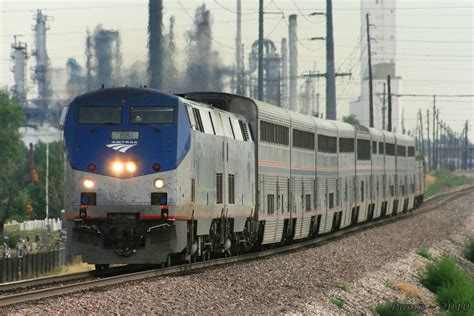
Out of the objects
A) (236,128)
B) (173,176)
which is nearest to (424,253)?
(236,128)

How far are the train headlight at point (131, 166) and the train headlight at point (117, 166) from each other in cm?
12

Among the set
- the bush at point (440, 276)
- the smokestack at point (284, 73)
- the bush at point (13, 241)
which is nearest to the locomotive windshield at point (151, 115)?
the bush at point (440, 276)

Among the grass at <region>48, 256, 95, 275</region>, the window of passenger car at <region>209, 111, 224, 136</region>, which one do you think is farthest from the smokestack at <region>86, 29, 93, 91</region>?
the window of passenger car at <region>209, 111, 224, 136</region>

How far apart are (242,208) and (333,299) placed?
7.50 metres

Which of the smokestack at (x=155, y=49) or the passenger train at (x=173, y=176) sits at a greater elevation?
the smokestack at (x=155, y=49)

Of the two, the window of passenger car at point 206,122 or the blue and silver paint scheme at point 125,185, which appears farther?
the window of passenger car at point 206,122

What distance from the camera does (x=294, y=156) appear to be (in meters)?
34.2

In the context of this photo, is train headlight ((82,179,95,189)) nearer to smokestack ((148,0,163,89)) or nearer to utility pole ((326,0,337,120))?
smokestack ((148,0,163,89))

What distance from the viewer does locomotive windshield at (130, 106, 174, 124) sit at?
22.0 meters

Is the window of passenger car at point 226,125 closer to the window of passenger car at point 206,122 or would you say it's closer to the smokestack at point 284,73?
the window of passenger car at point 206,122

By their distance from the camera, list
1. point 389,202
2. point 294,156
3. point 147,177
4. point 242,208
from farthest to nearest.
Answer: point 389,202, point 294,156, point 242,208, point 147,177

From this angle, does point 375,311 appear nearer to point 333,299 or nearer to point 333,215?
point 333,299

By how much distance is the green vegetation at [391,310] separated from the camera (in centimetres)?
2081

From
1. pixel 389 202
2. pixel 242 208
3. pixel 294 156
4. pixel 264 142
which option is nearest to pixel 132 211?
pixel 242 208
